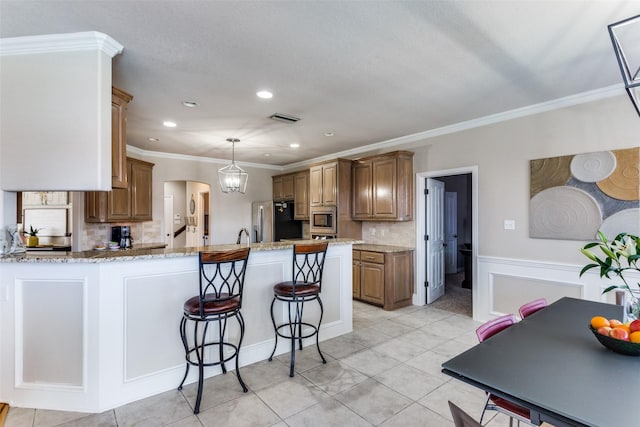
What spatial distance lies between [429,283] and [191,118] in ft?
14.2

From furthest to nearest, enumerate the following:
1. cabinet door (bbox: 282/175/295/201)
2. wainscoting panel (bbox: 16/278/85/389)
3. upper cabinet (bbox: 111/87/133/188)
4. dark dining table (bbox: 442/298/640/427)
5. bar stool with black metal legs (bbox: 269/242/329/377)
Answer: cabinet door (bbox: 282/175/295/201) → bar stool with black metal legs (bbox: 269/242/329/377) → upper cabinet (bbox: 111/87/133/188) → wainscoting panel (bbox: 16/278/85/389) → dark dining table (bbox: 442/298/640/427)

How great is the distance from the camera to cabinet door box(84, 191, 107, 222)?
452 cm

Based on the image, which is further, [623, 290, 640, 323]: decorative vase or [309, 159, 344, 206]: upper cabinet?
[309, 159, 344, 206]: upper cabinet

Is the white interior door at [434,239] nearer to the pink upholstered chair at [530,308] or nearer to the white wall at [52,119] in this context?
the pink upholstered chair at [530,308]

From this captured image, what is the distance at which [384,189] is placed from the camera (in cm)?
495

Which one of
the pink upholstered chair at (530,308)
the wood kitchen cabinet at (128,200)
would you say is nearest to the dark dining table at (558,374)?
the pink upholstered chair at (530,308)

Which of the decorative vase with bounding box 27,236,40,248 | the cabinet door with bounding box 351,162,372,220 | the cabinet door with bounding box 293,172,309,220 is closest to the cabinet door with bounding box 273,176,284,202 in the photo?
the cabinet door with bounding box 293,172,309,220

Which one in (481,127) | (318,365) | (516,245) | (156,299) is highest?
(481,127)

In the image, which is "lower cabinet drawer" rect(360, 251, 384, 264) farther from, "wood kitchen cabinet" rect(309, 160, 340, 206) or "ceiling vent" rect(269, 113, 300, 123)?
"ceiling vent" rect(269, 113, 300, 123)

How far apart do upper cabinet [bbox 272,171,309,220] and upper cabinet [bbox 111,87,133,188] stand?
13.6 ft

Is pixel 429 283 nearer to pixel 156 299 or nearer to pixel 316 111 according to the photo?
pixel 316 111

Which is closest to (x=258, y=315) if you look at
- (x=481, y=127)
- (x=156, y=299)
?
(x=156, y=299)

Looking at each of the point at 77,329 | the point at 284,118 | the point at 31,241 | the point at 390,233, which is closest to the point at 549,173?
the point at 390,233

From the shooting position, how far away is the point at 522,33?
2.16 metres
